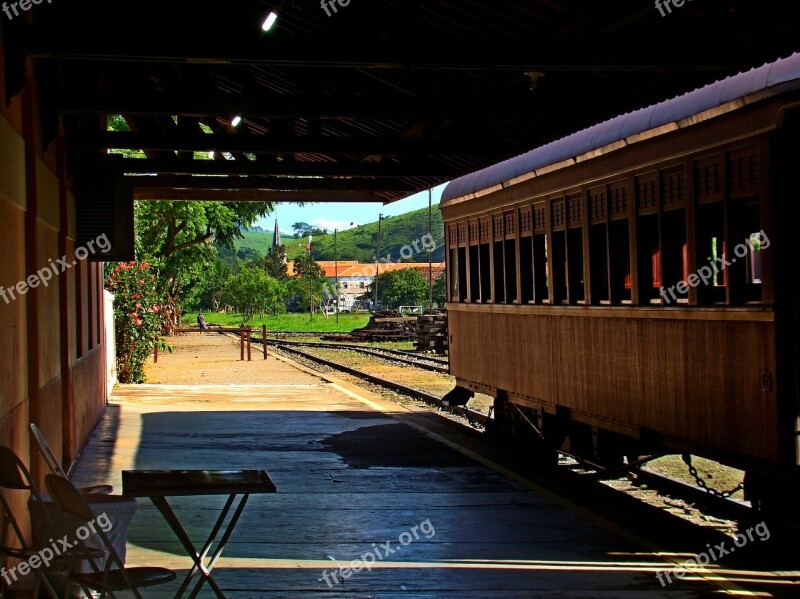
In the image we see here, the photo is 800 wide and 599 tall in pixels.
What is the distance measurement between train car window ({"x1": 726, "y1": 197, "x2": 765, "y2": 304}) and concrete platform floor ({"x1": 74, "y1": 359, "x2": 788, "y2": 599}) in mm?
1779

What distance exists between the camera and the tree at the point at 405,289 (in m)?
113

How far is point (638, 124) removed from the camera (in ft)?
29.2

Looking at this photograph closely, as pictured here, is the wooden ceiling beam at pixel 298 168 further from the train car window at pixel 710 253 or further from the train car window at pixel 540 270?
the train car window at pixel 710 253

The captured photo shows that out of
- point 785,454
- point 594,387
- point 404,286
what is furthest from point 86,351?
point 404,286

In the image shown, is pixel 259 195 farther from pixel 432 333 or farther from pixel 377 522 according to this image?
pixel 432 333

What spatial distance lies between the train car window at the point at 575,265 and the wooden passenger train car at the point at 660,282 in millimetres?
15

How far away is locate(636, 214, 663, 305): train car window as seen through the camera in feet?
29.2

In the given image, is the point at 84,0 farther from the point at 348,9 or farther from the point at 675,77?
the point at 675,77

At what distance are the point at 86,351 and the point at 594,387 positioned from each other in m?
6.44

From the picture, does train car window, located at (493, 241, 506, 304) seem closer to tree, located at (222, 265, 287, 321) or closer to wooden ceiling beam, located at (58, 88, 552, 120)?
wooden ceiling beam, located at (58, 88, 552, 120)

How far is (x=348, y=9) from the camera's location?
337 inches

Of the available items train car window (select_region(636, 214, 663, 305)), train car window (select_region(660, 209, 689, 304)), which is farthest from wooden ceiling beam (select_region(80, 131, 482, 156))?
train car window (select_region(660, 209, 689, 304))

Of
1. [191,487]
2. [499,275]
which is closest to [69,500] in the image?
[191,487]

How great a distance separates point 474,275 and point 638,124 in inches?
200
